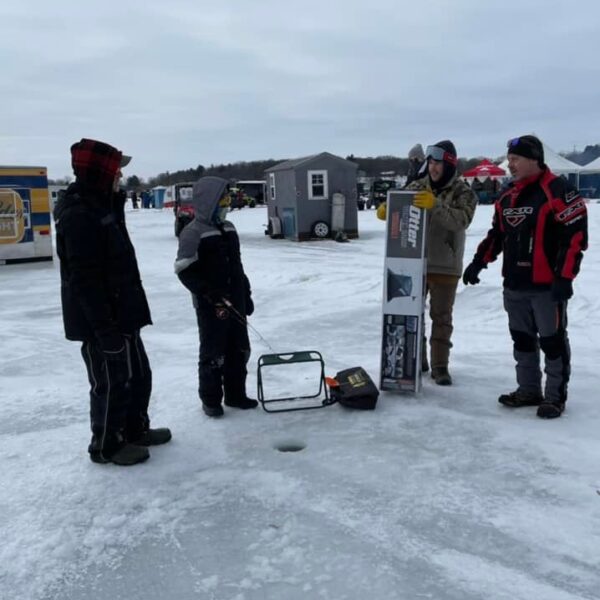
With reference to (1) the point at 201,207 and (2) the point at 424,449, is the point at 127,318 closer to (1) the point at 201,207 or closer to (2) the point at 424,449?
(1) the point at 201,207

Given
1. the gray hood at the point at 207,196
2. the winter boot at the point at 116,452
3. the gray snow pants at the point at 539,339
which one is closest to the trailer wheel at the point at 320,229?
the gray snow pants at the point at 539,339

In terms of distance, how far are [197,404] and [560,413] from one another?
2.52 m

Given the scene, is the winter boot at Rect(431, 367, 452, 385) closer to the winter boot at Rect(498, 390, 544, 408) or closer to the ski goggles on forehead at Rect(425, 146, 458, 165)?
the winter boot at Rect(498, 390, 544, 408)

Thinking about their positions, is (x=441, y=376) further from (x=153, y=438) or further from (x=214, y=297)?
(x=153, y=438)

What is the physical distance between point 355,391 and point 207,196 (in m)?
1.67

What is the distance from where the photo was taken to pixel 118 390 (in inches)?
138

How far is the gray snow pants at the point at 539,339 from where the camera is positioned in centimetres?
404

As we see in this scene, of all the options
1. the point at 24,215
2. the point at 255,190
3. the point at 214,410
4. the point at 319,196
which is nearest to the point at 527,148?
the point at 214,410

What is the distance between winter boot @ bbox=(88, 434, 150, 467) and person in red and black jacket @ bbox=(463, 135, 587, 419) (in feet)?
8.15

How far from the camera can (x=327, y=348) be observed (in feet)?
20.2

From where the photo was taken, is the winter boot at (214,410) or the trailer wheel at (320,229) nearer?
the winter boot at (214,410)

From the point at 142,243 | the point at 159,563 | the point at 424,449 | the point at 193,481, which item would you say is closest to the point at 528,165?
the point at 424,449

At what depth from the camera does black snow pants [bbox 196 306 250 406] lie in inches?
163

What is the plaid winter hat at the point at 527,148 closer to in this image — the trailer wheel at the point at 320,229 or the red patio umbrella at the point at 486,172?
the trailer wheel at the point at 320,229
